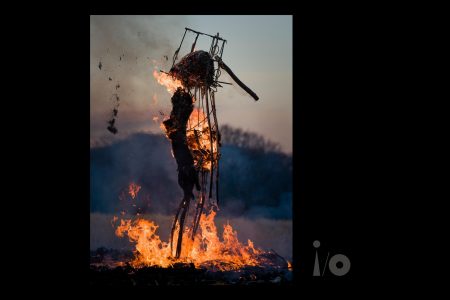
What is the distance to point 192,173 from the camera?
11.0 metres

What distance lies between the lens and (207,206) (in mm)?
11711
